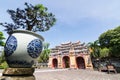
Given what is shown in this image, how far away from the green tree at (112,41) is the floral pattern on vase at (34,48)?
15.3m

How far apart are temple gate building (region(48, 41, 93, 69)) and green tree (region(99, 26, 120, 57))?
11.1 feet

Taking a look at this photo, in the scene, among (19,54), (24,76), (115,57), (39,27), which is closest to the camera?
(19,54)

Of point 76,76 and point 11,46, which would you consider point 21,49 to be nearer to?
point 11,46

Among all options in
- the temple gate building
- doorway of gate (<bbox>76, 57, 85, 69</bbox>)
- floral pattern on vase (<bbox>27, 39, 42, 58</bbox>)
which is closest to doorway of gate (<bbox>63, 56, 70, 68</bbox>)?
the temple gate building

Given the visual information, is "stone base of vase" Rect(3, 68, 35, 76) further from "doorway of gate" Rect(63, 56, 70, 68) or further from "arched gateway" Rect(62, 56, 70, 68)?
"doorway of gate" Rect(63, 56, 70, 68)

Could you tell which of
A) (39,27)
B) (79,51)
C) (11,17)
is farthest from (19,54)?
(79,51)

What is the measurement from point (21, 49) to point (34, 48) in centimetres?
34

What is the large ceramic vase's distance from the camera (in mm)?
3487

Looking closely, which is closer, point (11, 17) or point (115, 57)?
point (11, 17)

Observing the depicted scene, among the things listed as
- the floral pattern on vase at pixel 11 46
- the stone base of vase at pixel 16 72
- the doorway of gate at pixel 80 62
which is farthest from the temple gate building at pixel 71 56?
the floral pattern on vase at pixel 11 46

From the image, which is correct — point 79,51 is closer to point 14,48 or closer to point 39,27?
→ point 39,27

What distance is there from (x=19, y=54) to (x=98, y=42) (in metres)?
21.2

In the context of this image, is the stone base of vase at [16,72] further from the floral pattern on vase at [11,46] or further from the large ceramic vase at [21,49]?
the floral pattern on vase at [11,46]

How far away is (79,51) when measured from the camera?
25.0 meters
